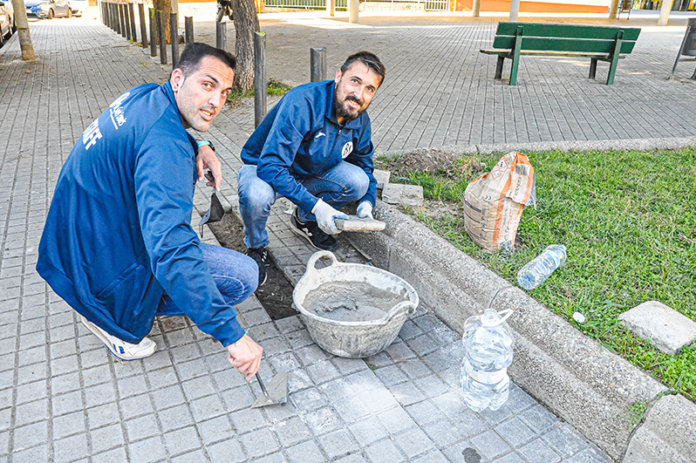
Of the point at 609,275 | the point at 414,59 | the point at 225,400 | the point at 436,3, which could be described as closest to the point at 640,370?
the point at 609,275

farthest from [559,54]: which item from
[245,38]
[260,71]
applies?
[260,71]

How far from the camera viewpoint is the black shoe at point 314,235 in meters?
3.94

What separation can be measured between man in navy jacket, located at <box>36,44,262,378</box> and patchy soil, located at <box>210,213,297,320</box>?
27.6 inches

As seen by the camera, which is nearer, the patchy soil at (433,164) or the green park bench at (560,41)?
the patchy soil at (433,164)

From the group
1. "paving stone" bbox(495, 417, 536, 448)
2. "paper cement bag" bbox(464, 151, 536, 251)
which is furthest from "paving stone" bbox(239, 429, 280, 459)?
"paper cement bag" bbox(464, 151, 536, 251)

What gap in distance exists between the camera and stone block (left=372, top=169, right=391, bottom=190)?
4.24 metres

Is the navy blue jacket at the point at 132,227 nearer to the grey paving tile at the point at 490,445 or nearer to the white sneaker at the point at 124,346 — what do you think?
the white sneaker at the point at 124,346

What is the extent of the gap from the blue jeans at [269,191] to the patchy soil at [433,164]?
1.02 meters

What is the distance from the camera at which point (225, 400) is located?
2545 mm

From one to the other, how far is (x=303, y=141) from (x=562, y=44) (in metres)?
7.24

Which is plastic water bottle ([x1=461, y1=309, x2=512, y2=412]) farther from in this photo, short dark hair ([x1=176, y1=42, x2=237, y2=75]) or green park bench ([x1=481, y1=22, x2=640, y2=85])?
green park bench ([x1=481, y1=22, x2=640, y2=85])

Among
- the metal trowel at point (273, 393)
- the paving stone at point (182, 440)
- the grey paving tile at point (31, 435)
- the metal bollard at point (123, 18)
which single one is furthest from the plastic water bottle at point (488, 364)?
the metal bollard at point (123, 18)

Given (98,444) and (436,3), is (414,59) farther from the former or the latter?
(436,3)

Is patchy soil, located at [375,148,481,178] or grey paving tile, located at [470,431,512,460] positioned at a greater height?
patchy soil, located at [375,148,481,178]
